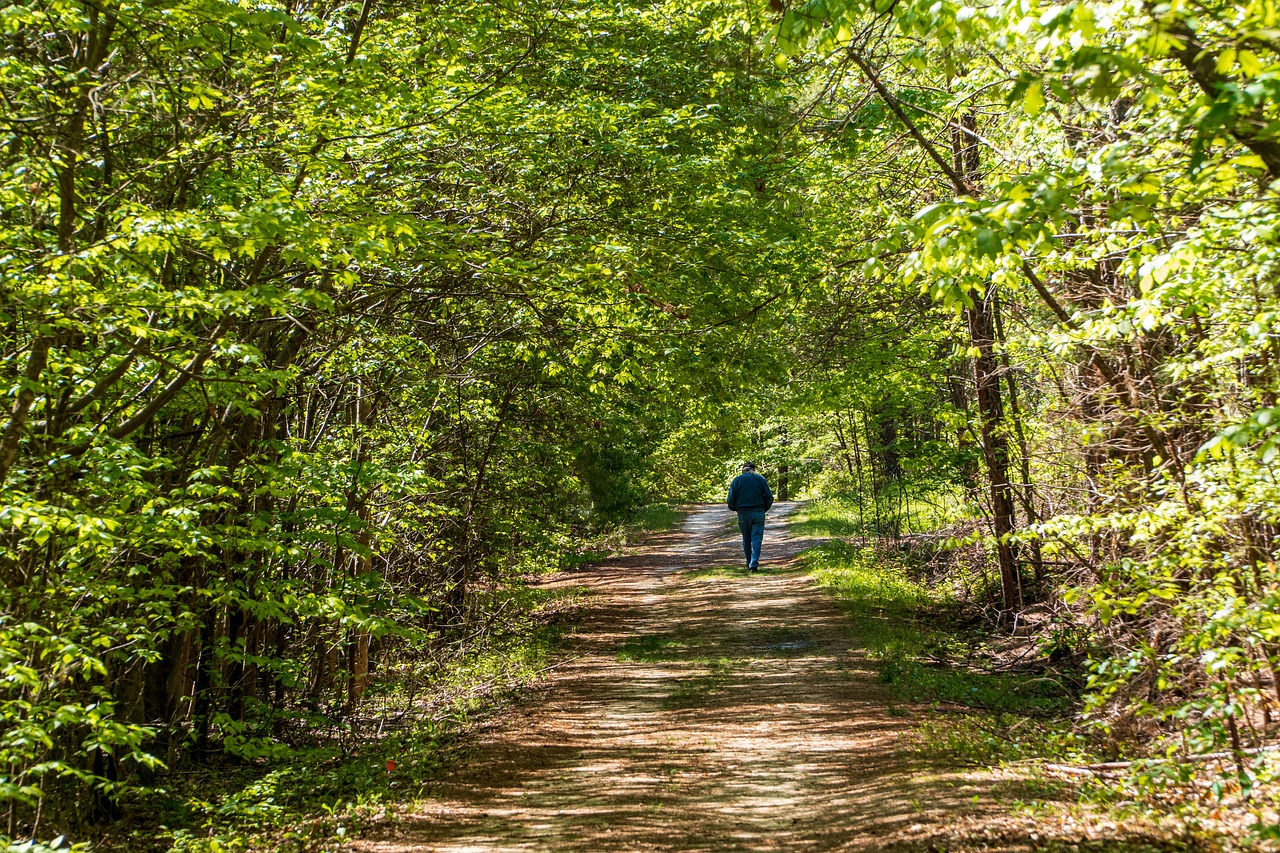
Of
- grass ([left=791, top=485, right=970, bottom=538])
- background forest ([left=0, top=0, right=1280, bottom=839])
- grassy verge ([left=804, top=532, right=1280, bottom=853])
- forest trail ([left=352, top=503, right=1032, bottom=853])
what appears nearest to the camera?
background forest ([left=0, top=0, right=1280, bottom=839])

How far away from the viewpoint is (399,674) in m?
11.3

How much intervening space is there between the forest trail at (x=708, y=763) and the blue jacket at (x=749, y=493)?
3.37 m

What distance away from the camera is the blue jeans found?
16672mm

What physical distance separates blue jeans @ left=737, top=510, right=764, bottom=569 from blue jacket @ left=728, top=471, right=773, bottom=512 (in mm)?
217

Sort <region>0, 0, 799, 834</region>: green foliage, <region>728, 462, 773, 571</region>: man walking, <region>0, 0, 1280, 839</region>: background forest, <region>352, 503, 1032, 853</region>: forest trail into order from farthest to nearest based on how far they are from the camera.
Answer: <region>728, 462, 773, 571</region>: man walking, <region>352, 503, 1032, 853</region>: forest trail, <region>0, 0, 799, 834</region>: green foliage, <region>0, 0, 1280, 839</region>: background forest

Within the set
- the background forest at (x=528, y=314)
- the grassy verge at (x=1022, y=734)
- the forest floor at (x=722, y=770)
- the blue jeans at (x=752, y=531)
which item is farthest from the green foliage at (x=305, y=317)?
the blue jeans at (x=752, y=531)

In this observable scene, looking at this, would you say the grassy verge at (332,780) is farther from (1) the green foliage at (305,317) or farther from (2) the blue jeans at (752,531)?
(2) the blue jeans at (752,531)

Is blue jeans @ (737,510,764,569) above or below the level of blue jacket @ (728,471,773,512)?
below

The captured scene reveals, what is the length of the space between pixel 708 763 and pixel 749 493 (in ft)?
30.4

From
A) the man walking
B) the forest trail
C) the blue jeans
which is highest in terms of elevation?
the man walking

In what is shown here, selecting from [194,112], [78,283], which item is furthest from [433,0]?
[78,283]

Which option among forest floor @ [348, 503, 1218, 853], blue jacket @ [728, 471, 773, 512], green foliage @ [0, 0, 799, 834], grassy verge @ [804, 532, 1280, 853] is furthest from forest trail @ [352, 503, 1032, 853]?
blue jacket @ [728, 471, 773, 512]

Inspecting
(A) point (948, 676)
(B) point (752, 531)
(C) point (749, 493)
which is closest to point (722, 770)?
(A) point (948, 676)

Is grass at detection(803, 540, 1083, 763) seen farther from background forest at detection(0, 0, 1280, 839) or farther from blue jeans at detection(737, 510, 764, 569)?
blue jeans at detection(737, 510, 764, 569)
